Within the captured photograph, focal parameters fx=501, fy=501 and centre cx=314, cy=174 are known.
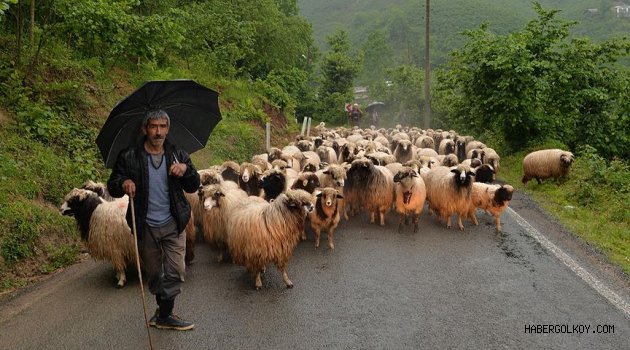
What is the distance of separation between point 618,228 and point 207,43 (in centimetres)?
1741

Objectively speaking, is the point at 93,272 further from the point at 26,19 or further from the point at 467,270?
the point at 26,19

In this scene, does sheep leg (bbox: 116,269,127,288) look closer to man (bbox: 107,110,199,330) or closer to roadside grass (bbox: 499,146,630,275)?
man (bbox: 107,110,199,330)

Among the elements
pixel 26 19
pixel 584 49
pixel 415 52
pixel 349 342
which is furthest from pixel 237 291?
pixel 415 52

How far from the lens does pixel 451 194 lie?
9.42m

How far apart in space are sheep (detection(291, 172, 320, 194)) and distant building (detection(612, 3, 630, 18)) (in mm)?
75537

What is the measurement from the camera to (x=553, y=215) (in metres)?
10.4

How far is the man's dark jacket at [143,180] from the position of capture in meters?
4.75

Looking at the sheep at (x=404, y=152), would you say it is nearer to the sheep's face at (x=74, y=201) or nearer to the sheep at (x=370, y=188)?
the sheep at (x=370, y=188)

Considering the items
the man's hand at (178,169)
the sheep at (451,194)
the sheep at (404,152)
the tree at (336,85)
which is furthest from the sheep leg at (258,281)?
the tree at (336,85)

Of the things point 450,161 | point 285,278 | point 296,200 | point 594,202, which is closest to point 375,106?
point 450,161

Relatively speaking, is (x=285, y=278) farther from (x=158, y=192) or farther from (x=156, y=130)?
(x=156, y=130)

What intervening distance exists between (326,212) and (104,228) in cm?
339

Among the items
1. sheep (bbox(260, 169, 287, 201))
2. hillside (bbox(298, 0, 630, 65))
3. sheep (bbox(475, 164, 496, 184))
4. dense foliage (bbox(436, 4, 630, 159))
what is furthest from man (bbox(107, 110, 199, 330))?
hillside (bbox(298, 0, 630, 65))

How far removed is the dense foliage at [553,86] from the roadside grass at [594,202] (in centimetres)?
292
